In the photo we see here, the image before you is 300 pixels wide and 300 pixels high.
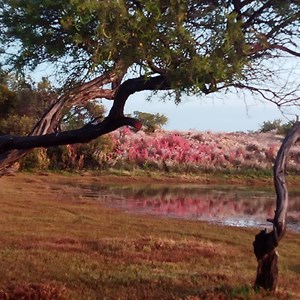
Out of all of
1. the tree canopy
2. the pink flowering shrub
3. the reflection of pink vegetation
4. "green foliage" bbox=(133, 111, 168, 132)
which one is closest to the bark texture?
the tree canopy

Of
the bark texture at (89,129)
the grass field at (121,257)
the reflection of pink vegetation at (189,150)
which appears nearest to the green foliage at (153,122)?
the reflection of pink vegetation at (189,150)

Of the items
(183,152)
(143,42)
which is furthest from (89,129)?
(183,152)

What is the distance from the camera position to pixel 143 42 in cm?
731

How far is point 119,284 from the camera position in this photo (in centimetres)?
948

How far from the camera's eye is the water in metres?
20.7

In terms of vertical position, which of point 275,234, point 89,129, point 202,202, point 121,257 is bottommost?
point 121,257

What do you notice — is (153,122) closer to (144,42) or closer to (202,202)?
(202,202)

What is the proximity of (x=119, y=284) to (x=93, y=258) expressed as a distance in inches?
93.4

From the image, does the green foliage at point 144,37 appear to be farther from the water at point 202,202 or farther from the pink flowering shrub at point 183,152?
the pink flowering shrub at point 183,152

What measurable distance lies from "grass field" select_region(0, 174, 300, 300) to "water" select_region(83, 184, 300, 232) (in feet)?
5.67

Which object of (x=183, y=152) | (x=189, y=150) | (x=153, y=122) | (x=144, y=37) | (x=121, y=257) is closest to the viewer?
(x=144, y=37)

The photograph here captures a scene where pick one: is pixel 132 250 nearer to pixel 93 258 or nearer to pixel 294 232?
pixel 93 258

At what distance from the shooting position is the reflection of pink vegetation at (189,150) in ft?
124

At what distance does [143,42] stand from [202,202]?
58.5 ft
